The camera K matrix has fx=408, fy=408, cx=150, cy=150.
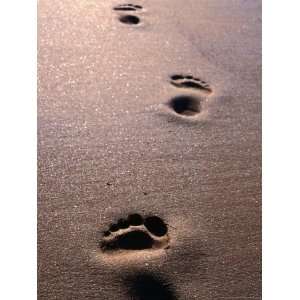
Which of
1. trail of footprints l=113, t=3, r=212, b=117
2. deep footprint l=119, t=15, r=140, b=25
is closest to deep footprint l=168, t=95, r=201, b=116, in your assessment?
trail of footprints l=113, t=3, r=212, b=117

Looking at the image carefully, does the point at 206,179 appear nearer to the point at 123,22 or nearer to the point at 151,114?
the point at 151,114

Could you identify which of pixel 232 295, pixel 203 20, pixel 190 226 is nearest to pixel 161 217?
pixel 190 226

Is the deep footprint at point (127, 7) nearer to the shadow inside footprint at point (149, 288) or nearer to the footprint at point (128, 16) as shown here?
the footprint at point (128, 16)

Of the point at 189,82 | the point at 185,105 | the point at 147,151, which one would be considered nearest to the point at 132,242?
the point at 147,151

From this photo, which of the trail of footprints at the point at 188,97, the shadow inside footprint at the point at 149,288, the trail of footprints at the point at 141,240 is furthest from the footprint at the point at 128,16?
the shadow inside footprint at the point at 149,288

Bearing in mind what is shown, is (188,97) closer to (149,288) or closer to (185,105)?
(185,105)

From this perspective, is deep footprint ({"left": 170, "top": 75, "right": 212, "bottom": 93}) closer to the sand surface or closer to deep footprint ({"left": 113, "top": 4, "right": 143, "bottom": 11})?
the sand surface
